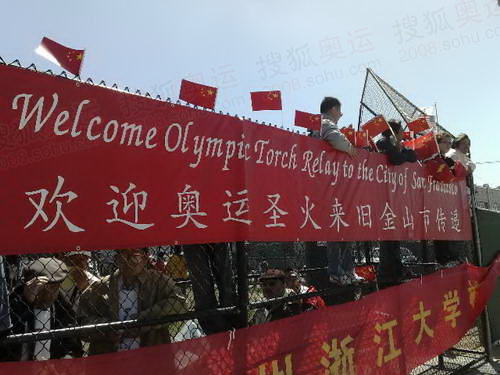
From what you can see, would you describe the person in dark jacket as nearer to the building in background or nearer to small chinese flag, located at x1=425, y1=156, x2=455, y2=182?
small chinese flag, located at x1=425, y1=156, x2=455, y2=182

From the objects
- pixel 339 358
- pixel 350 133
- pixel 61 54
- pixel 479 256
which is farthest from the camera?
pixel 479 256

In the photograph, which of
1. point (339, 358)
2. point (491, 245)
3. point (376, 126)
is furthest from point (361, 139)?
point (491, 245)

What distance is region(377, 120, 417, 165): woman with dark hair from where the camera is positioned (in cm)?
473

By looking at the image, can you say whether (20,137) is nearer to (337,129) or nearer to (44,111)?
(44,111)

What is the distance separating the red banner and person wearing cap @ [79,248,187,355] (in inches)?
16.6

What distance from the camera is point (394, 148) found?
4.79 m

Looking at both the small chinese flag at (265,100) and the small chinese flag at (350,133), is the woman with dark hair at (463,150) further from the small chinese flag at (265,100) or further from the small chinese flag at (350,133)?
the small chinese flag at (265,100)

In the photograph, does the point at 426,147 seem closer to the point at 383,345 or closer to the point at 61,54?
the point at 383,345

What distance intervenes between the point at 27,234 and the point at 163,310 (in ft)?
3.22

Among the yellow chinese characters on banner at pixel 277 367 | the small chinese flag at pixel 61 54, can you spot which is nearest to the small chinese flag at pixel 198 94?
the small chinese flag at pixel 61 54

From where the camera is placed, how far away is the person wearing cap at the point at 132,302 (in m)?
2.81

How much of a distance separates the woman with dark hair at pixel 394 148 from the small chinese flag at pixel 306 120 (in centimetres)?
137

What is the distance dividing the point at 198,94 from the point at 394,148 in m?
2.69

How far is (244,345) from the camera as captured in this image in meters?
2.73
